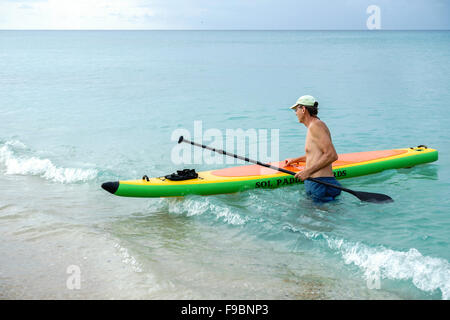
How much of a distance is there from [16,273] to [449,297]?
383 cm

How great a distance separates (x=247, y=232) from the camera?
5.46 metres

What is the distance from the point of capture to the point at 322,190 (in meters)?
5.81

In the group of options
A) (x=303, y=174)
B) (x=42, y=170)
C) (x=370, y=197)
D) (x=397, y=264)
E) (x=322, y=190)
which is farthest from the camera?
(x=42, y=170)

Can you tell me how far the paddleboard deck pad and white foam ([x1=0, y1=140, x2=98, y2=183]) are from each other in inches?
83.9

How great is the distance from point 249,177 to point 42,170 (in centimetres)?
389

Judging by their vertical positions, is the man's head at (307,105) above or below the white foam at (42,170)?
above

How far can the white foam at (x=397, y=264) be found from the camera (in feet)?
13.8

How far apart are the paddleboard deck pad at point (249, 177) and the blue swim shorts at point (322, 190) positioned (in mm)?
800

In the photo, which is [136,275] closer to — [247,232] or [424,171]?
[247,232]

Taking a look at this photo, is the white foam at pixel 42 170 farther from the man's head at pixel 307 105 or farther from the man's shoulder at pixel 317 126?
the man's shoulder at pixel 317 126

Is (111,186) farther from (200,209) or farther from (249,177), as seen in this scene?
(249,177)

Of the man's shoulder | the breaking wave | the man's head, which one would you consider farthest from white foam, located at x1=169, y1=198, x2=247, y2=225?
the man's head

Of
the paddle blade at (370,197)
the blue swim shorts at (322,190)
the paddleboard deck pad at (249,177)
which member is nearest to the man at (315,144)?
the blue swim shorts at (322,190)

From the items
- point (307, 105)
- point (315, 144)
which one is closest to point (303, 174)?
point (315, 144)
